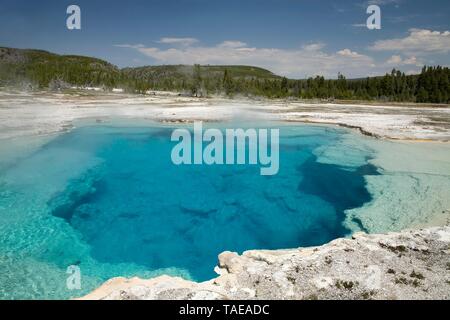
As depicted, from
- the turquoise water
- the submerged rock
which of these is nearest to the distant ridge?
the turquoise water

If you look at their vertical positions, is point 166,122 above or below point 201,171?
above

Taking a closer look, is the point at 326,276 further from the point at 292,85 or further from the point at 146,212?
the point at 292,85

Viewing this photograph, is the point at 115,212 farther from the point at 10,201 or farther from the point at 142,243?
the point at 10,201

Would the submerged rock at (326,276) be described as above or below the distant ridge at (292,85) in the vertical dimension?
below

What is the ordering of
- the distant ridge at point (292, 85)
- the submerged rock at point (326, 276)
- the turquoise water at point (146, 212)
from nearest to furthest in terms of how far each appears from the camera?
1. the submerged rock at point (326, 276)
2. the turquoise water at point (146, 212)
3. the distant ridge at point (292, 85)

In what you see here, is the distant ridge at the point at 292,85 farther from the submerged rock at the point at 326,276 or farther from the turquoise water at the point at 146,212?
the submerged rock at the point at 326,276

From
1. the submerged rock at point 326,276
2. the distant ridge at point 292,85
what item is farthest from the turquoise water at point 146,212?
the distant ridge at point 292,85

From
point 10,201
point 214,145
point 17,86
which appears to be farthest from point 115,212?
point 17,86
